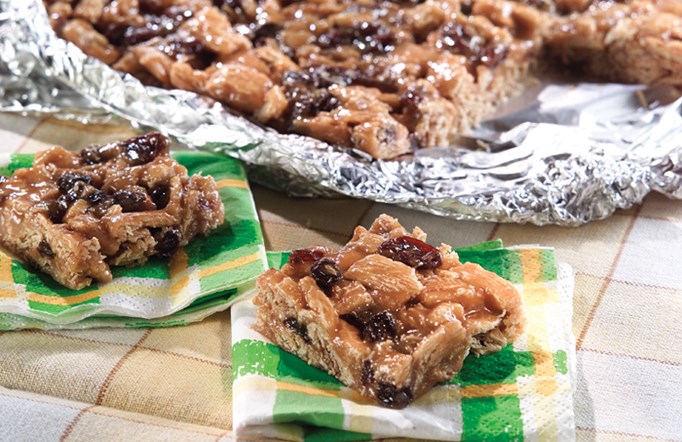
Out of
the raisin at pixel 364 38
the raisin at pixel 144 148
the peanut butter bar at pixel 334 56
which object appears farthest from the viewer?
the raisin at pixel 364 38

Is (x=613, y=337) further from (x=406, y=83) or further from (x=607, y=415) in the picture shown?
(x=406, y=83)

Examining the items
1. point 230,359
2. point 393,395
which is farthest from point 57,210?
point 393,395

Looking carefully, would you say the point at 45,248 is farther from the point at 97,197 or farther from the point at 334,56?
the point at 334,56

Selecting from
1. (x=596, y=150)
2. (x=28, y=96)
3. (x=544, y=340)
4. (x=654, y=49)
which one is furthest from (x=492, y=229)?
(x=28, y=96)

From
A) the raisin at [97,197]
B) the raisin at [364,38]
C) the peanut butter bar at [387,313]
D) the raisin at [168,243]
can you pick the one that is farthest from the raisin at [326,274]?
the raisin at [364,38]

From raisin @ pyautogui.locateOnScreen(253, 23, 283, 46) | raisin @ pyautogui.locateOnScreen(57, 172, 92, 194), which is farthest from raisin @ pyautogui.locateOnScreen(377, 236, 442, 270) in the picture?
raisin @ pyautogui.locateOnScreen(253, 23, 283, 46)

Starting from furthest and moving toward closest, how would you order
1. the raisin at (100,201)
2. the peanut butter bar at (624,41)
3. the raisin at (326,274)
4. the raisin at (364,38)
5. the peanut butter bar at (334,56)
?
the peanut butter bar at (624,41)
the raisin at (364,38)
the peanut butter bar at (334,56)
the raisin at (100,201)
the raisin at (326,274)

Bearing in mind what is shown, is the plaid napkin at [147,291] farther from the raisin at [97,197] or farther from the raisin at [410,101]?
the raisin at [410,101]

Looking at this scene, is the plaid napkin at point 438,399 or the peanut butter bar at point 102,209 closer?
the plaid napkin at point 438,399
